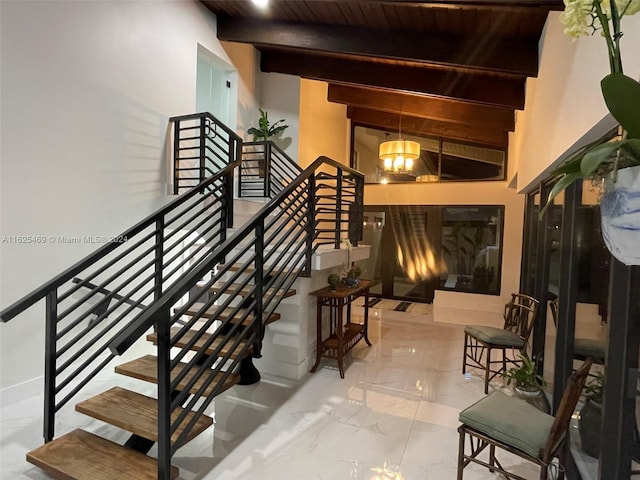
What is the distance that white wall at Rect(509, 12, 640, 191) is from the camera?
5.32 ft

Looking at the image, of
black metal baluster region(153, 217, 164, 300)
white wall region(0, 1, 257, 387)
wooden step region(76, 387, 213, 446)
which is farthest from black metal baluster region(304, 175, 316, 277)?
white wall region(0, 1, 257, 387)

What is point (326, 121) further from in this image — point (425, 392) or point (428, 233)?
point (425, 392)

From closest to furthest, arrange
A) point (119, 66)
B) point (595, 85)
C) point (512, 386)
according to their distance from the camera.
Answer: point (595, 85), point (512, 386), point (119, 66)

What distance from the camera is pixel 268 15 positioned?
4.64 m

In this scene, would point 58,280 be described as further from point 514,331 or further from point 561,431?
point 514,331

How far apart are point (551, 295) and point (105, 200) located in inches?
171

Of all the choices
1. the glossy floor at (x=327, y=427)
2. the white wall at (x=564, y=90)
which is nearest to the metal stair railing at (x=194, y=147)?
the glossy floor at (x=327, y=427)

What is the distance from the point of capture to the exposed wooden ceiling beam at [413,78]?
4273 millimetres

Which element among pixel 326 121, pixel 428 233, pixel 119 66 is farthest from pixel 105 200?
pixel 428 233

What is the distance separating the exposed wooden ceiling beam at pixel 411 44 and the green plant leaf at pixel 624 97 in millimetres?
3100

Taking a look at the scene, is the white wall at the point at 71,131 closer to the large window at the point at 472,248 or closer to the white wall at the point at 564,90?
the white wall at the point at 564,90

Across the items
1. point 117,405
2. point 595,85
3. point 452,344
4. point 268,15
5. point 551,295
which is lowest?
point 452,344

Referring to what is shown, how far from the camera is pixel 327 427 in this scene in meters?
2.60

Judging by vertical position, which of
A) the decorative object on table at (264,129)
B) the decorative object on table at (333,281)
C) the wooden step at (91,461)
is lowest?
the wooden step at (91,461)
